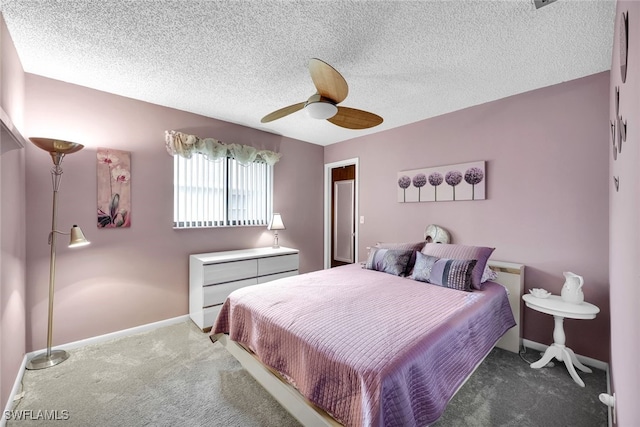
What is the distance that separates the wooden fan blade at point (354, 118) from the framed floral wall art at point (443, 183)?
1421mm

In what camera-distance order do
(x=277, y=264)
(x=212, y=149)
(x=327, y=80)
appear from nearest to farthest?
(x=327, y=80) < (x=212, y=149) < (x=277, y=264)

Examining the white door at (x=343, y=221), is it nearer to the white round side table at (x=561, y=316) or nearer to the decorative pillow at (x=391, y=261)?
the decorative pillow at (x=391, y=261)

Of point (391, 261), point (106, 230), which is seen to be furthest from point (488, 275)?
point (106, 230)

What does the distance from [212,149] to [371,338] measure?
295 cm

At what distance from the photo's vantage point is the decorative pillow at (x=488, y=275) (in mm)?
2471

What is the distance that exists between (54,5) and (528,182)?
13.0 feet

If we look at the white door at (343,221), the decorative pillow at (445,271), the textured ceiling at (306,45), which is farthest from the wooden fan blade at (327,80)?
the white door at (343,221)

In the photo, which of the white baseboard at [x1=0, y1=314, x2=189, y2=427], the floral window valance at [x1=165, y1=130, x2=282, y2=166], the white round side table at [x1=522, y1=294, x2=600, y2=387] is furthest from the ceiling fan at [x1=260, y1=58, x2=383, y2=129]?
the white baseboard at [x1=0, y1=314, x2=189, y2=427]

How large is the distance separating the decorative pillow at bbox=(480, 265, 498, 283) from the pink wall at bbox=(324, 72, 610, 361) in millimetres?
316

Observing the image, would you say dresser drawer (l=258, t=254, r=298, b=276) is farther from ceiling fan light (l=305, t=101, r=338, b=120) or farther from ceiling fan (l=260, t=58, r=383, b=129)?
ceiling fan light (l=305, t=101, r=338, b=120)

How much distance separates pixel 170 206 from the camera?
3.14 meters

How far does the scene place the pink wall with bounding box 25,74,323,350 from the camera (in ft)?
7.83

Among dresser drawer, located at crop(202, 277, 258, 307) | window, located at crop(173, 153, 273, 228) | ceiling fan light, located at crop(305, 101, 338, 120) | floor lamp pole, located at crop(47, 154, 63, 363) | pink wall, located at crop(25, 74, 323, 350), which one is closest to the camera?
ceiling fan light, located at crop(305, 101, 338, 120)

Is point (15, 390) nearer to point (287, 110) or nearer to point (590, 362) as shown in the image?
point (287, 110)
